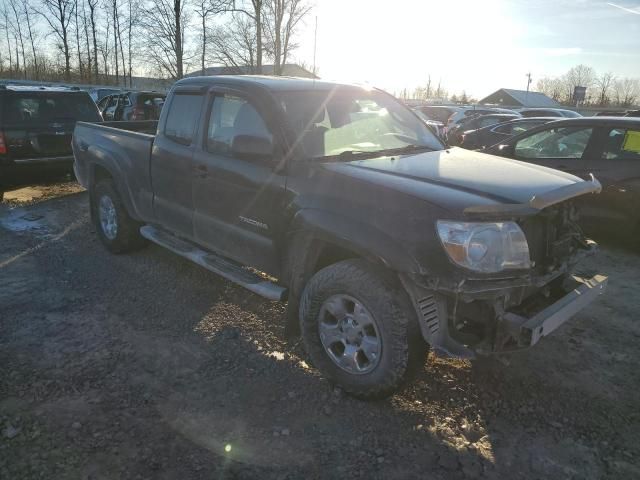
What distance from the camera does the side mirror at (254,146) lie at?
3363mm

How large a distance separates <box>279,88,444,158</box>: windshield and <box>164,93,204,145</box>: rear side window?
1.00 metres

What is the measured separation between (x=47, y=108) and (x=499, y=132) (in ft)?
28.1

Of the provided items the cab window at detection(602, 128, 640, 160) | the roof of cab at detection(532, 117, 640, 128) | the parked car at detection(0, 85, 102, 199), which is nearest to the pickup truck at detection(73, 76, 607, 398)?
the cab window at detection(602, 128, 640, 160)

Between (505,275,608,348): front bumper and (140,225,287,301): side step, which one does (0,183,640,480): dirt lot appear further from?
(505,275,608,348): front bumper

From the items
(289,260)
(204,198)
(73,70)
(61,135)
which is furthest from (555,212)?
(73,70)

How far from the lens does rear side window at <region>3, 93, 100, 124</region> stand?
791cm

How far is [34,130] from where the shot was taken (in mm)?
8023

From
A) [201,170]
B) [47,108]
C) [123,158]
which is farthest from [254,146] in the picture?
[47,108]

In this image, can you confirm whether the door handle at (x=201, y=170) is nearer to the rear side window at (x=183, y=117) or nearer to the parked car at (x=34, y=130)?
the rear side window at (x=183, y=117)

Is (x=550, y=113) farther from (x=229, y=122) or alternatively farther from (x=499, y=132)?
(x=229, y=122)

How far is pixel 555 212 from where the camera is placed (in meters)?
2.96

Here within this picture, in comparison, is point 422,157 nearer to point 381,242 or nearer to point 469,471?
point 381,242

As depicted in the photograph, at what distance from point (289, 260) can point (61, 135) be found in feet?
21.9

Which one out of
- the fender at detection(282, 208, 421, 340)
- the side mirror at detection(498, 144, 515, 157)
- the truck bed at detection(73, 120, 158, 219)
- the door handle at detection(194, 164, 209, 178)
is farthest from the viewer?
the side mirror at detection(498, 144, 515, 157)
